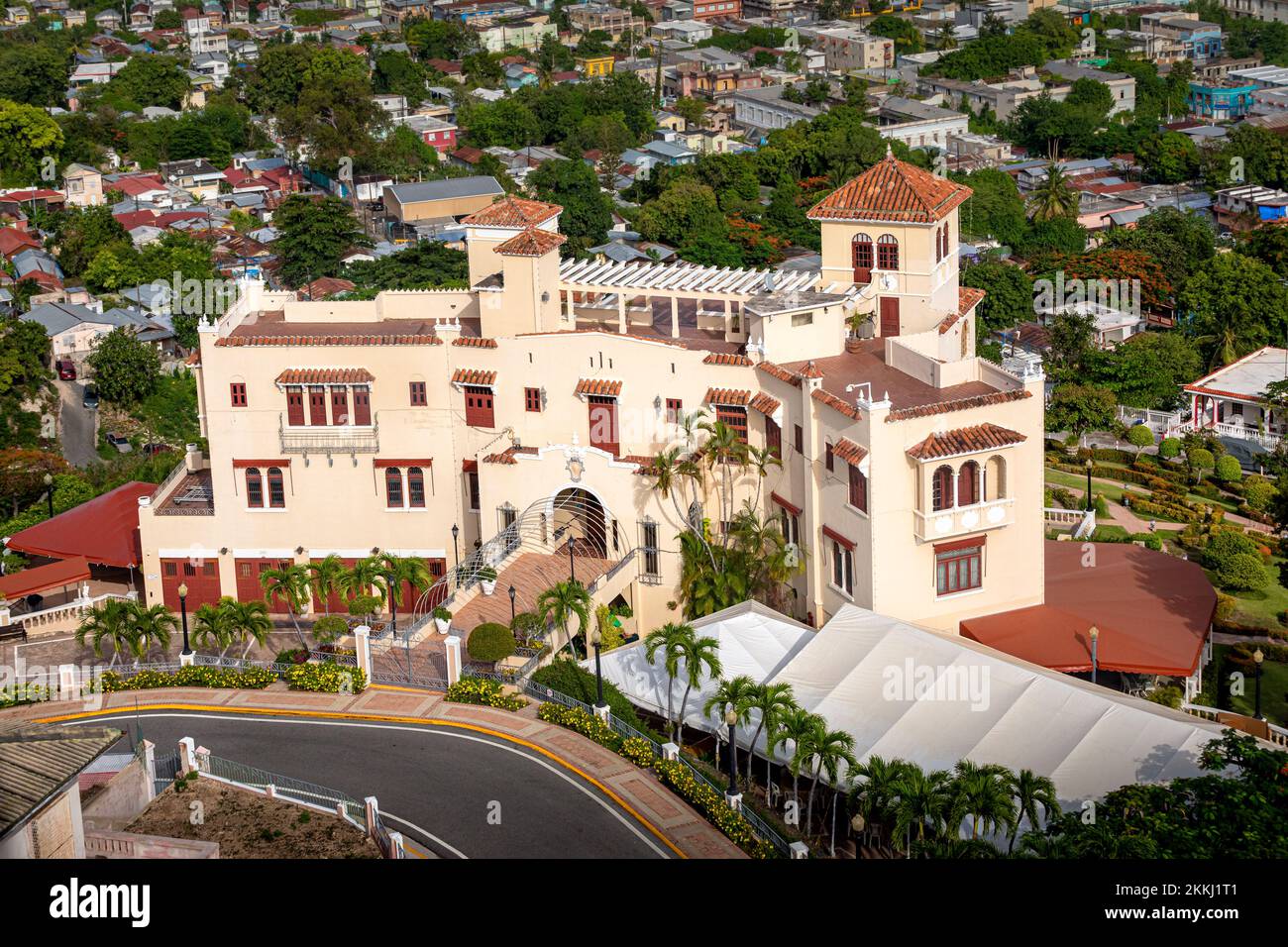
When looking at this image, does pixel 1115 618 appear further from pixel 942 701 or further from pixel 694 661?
pixel 694 661

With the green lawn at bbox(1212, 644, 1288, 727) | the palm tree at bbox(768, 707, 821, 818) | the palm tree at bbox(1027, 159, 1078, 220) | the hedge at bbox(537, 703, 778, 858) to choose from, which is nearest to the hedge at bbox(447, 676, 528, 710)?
the hedge at bbox(537, 703, 778, 858)

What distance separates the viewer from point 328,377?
5984cm

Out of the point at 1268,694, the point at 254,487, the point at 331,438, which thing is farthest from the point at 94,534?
the point at 1268,694

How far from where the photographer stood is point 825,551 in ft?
176

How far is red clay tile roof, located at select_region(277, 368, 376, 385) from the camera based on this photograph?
196 ft

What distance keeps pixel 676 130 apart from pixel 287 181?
4119 cm

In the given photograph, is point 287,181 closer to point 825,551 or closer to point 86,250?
point 86,250

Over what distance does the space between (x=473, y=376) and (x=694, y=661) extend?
16359 mm

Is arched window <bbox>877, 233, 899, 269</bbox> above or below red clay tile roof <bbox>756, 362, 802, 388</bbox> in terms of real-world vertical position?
above

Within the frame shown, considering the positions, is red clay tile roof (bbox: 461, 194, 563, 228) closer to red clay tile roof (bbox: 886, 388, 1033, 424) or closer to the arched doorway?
the arched doorway

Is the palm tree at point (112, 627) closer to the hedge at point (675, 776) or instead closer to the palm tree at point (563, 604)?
the palm tree at point (563, 604)

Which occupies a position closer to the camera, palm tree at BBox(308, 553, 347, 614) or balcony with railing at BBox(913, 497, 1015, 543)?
balcony with railing at BBox(913, 497, 1015, 543)

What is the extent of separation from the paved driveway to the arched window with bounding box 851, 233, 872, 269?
46566 millimetres
